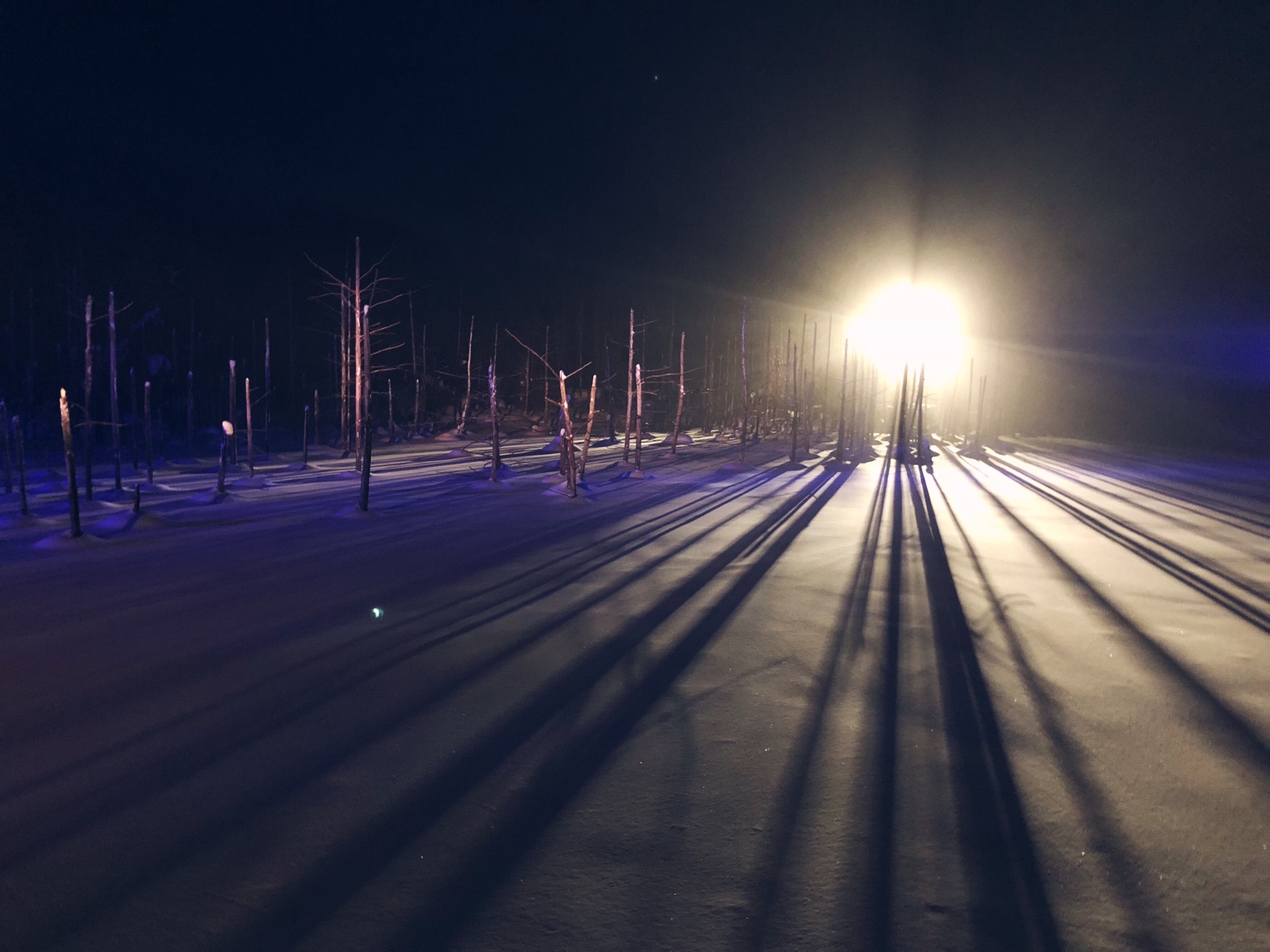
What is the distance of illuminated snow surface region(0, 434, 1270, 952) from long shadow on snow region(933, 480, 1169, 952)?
Answer: 24mm

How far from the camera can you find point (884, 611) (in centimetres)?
839

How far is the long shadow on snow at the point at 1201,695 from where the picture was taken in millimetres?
4848

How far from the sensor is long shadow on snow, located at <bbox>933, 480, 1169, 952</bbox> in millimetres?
3037

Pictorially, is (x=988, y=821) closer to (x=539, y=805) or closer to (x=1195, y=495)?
(x=539, y=805)

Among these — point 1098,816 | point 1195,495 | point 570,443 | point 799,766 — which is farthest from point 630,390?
point 1098,816

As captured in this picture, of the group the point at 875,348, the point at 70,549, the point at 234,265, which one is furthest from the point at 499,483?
the point at 875,348

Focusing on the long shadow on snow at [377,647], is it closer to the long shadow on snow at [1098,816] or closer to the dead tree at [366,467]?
the long shadow on snow at [1098,816]

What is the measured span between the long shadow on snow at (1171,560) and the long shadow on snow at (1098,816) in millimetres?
4640

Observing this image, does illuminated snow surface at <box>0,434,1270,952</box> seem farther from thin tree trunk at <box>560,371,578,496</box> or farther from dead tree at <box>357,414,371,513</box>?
thin tree trunk at <box>560,371,578,496</box>

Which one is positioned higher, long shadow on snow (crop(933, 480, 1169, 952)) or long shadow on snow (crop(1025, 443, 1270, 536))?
→ long shadow on snow (crop(1025, 443, 1270, 536))

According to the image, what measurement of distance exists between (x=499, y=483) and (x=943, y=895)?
19279 millimetres

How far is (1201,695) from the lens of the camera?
586 centimetres

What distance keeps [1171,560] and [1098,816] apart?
36.3 feet

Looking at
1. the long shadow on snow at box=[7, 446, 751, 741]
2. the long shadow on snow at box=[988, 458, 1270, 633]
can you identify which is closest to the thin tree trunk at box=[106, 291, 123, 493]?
the long shadow on snow at box=[7, 446, 751, 741]
